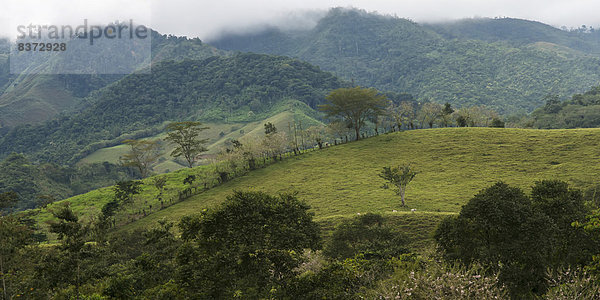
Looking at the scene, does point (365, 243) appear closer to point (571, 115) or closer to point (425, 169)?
point (425, 169)

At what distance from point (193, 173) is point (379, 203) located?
158ft

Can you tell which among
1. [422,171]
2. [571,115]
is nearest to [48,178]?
[422,171]

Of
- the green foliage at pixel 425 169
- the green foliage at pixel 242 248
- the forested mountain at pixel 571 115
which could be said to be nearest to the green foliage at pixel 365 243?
the green foliage at pixel 242 248

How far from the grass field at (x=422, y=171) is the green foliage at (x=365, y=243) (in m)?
7.52

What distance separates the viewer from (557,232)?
1902 centimetres

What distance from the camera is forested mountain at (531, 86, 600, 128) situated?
105500 mm

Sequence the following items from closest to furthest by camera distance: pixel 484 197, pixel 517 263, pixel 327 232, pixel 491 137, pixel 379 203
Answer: pixel 517 263 < pixel 484 197 < pixel 327 232 < pixel 379 203 < pixel 491 137

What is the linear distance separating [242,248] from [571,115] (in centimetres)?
13133

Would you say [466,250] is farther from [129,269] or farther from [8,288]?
[8,288]

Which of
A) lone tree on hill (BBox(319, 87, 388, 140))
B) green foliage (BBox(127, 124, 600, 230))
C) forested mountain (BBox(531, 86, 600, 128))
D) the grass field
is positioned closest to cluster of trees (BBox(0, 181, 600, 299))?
the grass field

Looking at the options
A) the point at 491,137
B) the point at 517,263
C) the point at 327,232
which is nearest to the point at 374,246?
the point at 517,263

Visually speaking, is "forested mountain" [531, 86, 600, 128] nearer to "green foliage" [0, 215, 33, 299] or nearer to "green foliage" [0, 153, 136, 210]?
"green foliage" [0, 215, 33, 299]

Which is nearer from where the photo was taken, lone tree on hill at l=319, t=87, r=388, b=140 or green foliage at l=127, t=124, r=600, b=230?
green foliage at l=127, t=124, r=600, b=230

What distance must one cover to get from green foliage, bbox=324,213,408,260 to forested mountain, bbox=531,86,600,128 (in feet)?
351
